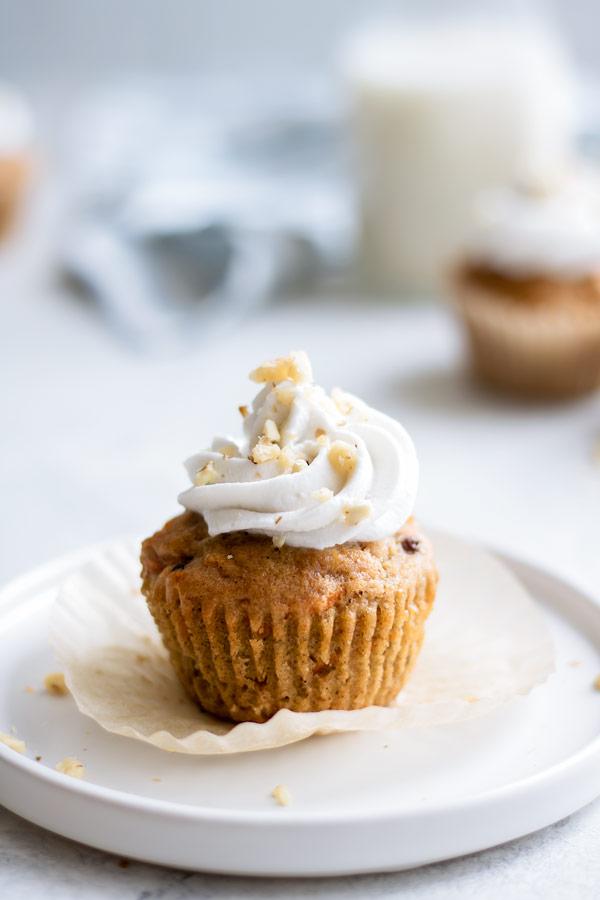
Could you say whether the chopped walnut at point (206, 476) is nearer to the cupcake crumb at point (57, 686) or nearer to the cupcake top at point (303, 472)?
the cupcake top at point (303, 472)

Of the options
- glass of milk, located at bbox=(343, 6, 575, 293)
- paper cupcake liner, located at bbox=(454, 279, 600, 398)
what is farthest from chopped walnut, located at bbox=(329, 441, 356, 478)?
glass of milk, located at bbox=(343, 6, 575, 293)

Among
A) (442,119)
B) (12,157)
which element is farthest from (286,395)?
(12,157)

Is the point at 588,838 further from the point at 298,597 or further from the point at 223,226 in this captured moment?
the point at 223,226

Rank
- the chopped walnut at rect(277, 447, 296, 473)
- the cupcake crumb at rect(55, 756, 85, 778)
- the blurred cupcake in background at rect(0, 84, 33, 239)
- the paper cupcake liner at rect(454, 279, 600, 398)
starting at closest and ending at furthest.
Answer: the cupcake crumb at rect(55, 756, 85, 778) < the chopped walnut at rect(277, 447, 296, 473) < the paper cupcake liner at rect(454, 279, 600, 398) < the blurred cupcake in background at rect(0, 84, 33, 239)

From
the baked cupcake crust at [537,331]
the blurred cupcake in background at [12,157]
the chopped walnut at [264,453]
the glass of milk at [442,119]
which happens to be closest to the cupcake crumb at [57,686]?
the chopped walnut at [264,453]

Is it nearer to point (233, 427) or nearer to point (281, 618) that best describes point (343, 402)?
point (281, 618)

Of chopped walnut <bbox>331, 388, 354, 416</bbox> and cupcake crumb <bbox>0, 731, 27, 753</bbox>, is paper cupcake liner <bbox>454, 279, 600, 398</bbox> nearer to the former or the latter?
chopped walnut <bbox>331, 388, 354, 416</bbox>
